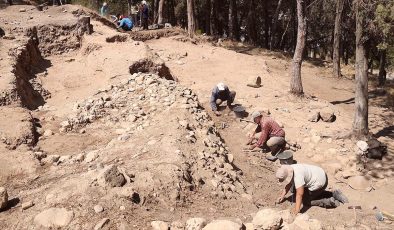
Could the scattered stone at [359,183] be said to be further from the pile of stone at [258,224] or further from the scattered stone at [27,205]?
the scattered stone at [27,205]

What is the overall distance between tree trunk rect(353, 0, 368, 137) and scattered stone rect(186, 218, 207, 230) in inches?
208

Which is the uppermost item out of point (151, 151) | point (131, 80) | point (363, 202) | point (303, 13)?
point (303, 13)

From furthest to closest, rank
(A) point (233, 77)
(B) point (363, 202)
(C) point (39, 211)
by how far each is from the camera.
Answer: (A) point (233, 77), (B) point (363, 202), (C) point (39, 211)

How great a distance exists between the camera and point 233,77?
40.8ft

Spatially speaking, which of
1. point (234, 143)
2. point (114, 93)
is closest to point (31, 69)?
point (114, 93)

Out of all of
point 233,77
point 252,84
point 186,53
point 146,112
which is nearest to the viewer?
point 146,112

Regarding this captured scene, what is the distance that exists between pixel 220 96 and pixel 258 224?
5546 millimetres

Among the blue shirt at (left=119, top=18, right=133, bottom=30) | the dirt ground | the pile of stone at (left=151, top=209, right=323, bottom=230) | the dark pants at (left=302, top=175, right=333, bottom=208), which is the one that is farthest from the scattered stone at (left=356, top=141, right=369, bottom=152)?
the blue shirt at (left=119, top=18, right=133, bottom=30)

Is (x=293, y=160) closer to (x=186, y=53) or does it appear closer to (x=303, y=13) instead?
(x=303, y=13)

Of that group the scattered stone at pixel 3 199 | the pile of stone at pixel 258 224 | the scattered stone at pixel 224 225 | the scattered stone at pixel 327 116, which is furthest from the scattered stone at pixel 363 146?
the scattered stone at pixel 3 199

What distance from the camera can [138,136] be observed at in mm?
6617

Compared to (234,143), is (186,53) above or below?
above

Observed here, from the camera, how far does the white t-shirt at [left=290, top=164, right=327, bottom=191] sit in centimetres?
529

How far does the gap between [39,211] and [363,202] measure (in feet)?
16.4
